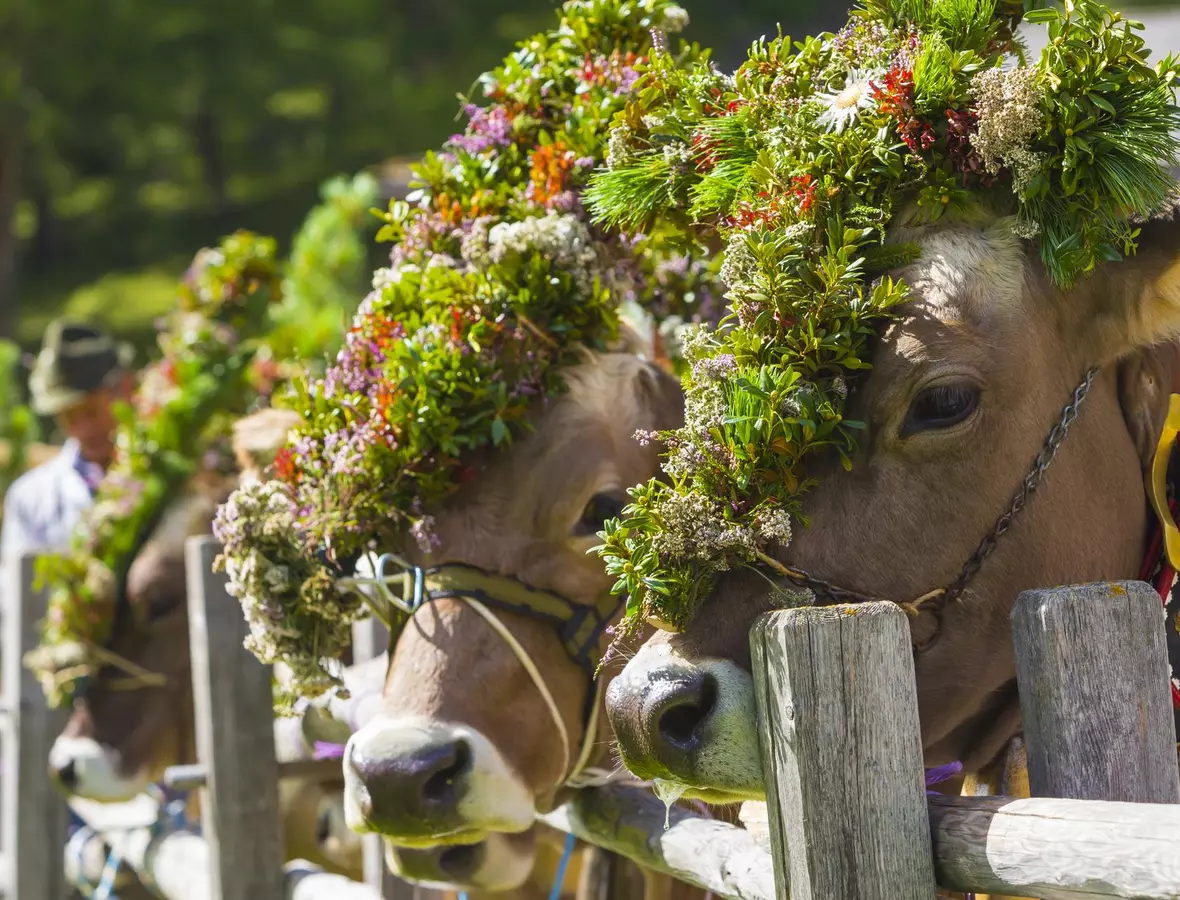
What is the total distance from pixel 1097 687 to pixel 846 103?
→ 1.11 metres

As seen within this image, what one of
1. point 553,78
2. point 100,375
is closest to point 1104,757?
point 553,78

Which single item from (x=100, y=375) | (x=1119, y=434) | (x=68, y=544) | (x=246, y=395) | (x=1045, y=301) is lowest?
(x=1119, y=434)

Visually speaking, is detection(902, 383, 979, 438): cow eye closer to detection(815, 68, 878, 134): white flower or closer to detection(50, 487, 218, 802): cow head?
detection(815, 68, 878, 134): white flower

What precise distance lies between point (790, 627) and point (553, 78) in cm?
214

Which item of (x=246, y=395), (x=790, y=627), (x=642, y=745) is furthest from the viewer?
(x=246, y=395)

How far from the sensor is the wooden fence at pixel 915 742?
200 centimetres

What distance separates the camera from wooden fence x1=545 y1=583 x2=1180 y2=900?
6.55 feet

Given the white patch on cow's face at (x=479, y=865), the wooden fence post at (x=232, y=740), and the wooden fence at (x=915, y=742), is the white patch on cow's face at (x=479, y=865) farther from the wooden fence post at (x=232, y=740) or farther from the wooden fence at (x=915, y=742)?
the wooden fence at (x=915, y=742)

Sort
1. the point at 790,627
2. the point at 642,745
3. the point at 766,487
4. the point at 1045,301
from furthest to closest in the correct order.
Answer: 1. the point at 1045,301
2. the point at 766,487
3. the point at 642,745
4. the point at 790,627

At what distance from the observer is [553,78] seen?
3.78m

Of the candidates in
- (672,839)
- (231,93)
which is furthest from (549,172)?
(231,93)

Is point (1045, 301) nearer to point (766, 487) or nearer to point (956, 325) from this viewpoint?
point (956, 325)

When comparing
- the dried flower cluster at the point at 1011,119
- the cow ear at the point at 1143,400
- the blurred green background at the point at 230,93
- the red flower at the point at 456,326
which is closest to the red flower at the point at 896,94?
the dried flower cluster at the point at 1011,119

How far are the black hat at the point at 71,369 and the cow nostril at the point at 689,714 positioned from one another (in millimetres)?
5548
